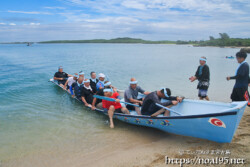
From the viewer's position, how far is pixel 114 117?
728 cm

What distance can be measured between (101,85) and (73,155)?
3.89 meters

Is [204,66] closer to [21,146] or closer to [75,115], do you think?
[75,115]

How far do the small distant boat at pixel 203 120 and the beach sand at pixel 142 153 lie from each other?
0.84 ft

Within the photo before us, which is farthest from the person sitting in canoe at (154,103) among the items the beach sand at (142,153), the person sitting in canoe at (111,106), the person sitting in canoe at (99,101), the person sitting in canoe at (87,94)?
the person sitting in canoe at (87,94)

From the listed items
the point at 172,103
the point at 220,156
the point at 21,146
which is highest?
the point at 172,103

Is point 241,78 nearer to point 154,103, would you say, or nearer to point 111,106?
point 154,103

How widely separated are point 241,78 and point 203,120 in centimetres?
214

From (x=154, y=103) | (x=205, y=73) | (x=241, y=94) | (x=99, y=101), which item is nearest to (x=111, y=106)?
(x=99, y=101)

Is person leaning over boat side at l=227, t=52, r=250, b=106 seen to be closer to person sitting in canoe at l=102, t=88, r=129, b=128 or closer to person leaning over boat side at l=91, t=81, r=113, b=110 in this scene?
person sitting in canoe at l=102, t=88, r=129, b=128

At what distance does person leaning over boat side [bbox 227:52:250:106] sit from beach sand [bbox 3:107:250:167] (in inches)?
40.3

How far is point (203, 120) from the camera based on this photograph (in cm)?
479

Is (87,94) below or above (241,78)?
below

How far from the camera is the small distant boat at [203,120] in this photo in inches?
174

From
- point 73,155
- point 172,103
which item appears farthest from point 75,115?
point 172,103
